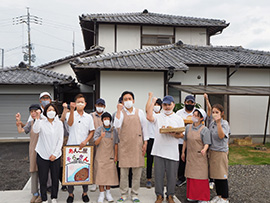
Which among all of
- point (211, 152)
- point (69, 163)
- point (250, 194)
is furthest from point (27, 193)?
point (250, 194)

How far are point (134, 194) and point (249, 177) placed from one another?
3.59 meters

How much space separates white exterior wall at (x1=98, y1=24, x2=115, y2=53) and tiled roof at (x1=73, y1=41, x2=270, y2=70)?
10.6 feet

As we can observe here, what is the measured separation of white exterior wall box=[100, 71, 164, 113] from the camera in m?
8.70

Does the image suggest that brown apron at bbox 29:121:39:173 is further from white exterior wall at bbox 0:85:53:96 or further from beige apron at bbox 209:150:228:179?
white exterior wall at bbox 0:85:53:96

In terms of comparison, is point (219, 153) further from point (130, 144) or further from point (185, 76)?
point (185, 76)

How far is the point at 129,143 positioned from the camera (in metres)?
3.96

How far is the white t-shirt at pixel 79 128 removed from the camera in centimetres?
397

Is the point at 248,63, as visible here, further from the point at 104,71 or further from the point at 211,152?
the point at 211,152

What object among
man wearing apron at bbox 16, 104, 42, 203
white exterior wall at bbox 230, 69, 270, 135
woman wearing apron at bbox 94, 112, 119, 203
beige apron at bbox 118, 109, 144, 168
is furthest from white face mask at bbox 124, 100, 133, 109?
white exterior wall at bbox 230, 69, 270, 135

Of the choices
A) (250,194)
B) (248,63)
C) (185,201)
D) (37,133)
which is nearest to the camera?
(37,133)

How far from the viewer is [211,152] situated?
3.97m

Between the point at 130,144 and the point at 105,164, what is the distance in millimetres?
591

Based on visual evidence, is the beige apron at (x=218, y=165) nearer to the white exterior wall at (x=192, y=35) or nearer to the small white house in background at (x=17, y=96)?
the small white house in background at (x=17, y=96)

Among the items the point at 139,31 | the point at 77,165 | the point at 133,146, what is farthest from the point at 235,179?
the point at 139,31
